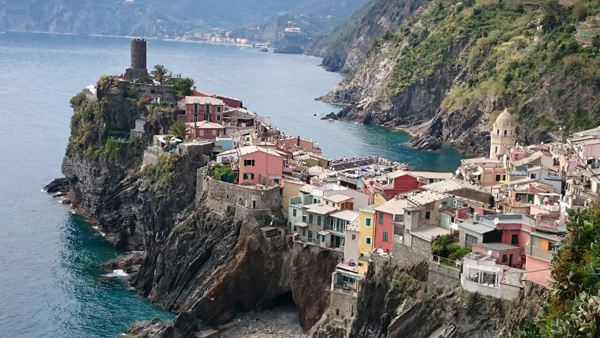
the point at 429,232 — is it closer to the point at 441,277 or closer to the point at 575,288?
the point at 441,277

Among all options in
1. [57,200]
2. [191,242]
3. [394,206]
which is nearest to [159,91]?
[57,200]

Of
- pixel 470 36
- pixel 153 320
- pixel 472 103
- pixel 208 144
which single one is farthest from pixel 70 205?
pixel 470 36

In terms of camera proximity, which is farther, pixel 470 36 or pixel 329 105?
pixel 329 105

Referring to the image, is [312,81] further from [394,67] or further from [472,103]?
[472,103]

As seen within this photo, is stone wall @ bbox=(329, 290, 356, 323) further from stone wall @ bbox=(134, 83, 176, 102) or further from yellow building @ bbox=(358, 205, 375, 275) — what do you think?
stone wall @ bbox=(134, 83, 176, 102)

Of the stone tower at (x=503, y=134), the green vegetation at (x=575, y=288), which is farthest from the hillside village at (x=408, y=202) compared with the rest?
the stone tower at (x=503, y=134)

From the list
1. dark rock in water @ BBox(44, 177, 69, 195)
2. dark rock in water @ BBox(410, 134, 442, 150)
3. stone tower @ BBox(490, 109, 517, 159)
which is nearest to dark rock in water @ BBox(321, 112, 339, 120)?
dark rock in water @ BBox(410, 134, 442, 150)
